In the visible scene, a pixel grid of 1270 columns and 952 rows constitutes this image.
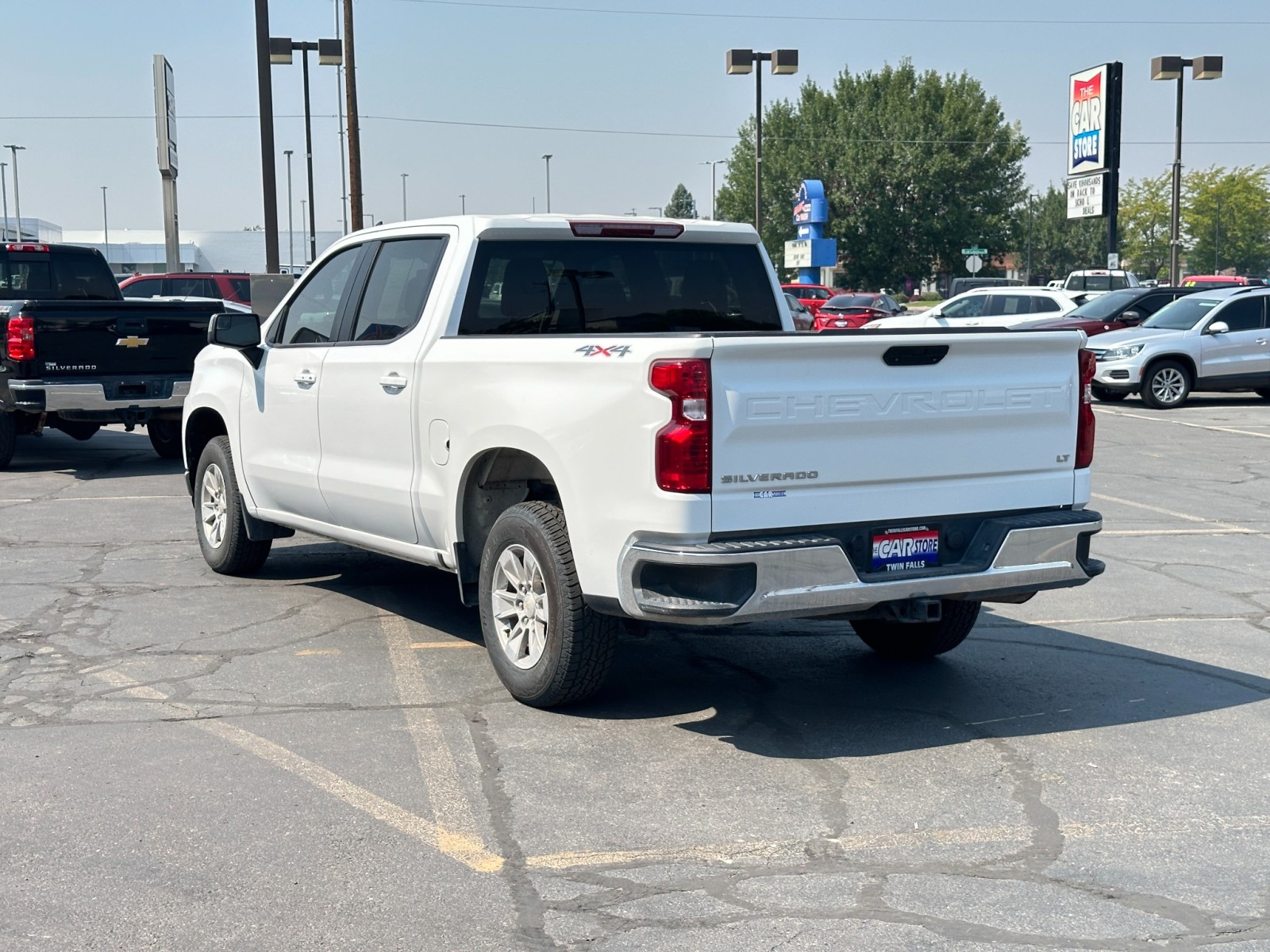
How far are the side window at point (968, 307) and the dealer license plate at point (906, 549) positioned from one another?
2094cm

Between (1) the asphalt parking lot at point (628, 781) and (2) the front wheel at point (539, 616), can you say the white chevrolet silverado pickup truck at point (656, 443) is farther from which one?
(1) the asphalt parking lot at point (628, 781)

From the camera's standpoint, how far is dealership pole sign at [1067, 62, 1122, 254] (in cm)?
4088

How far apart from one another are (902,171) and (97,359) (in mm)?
62302

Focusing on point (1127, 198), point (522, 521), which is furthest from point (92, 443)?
point (1127, 198)

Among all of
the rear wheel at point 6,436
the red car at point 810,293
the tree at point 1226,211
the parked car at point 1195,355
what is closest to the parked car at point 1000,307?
the parked car at point 1195,355

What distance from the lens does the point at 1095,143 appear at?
4219 cm

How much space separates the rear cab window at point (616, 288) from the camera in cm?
649

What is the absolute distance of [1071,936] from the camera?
3.75 metres

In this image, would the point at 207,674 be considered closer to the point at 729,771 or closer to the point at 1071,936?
the point at 729,771

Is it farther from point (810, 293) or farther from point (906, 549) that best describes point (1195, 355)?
point (810, 293)

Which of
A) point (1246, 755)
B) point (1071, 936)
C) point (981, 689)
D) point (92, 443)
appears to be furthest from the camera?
point (92, 443)

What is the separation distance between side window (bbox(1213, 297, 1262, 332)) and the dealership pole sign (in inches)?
745

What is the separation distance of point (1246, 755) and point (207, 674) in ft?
14.1

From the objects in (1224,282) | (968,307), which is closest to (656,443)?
(968,307)
